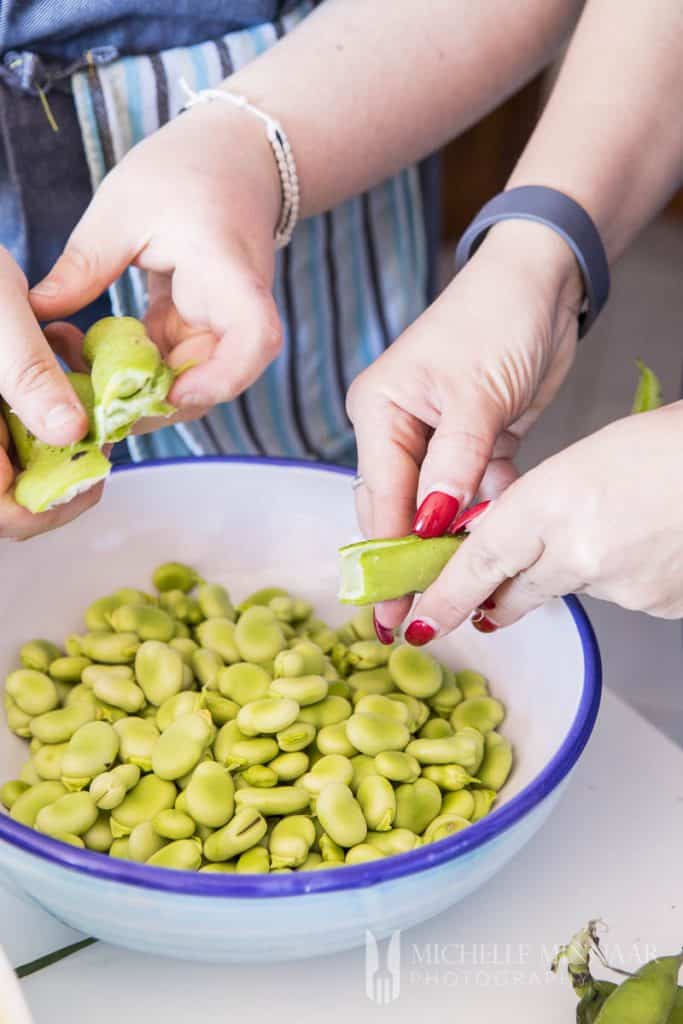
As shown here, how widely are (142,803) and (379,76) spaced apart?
729 mm

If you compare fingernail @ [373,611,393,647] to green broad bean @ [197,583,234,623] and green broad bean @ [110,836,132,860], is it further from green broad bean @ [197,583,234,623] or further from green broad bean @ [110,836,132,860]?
green broad bean @ [110,836,132,860]

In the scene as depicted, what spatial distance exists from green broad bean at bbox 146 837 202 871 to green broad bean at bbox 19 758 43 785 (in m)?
0.14

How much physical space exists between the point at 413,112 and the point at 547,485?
57 centimetres

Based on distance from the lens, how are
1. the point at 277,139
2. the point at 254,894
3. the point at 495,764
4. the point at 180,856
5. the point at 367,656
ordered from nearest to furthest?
the point at 254,894 → the point at 180,856 → the point at 495,764 → the point at 367,656 → the point at 277,139

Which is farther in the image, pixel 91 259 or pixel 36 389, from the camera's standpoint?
pixel 91 259

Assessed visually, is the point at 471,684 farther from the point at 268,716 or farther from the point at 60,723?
the point at 60,723

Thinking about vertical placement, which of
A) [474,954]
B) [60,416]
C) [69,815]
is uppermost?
[60,416]

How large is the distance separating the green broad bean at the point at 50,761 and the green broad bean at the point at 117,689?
0.04 metres

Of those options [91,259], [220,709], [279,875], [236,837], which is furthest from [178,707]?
[91,259]

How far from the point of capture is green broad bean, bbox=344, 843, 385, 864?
0.72 meters

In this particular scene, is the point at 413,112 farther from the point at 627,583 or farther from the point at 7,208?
the point at 627,583

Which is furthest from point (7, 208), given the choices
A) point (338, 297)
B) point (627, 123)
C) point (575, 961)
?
point (575, 961)

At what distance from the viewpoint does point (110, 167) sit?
1.10m

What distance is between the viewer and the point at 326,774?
774mm
